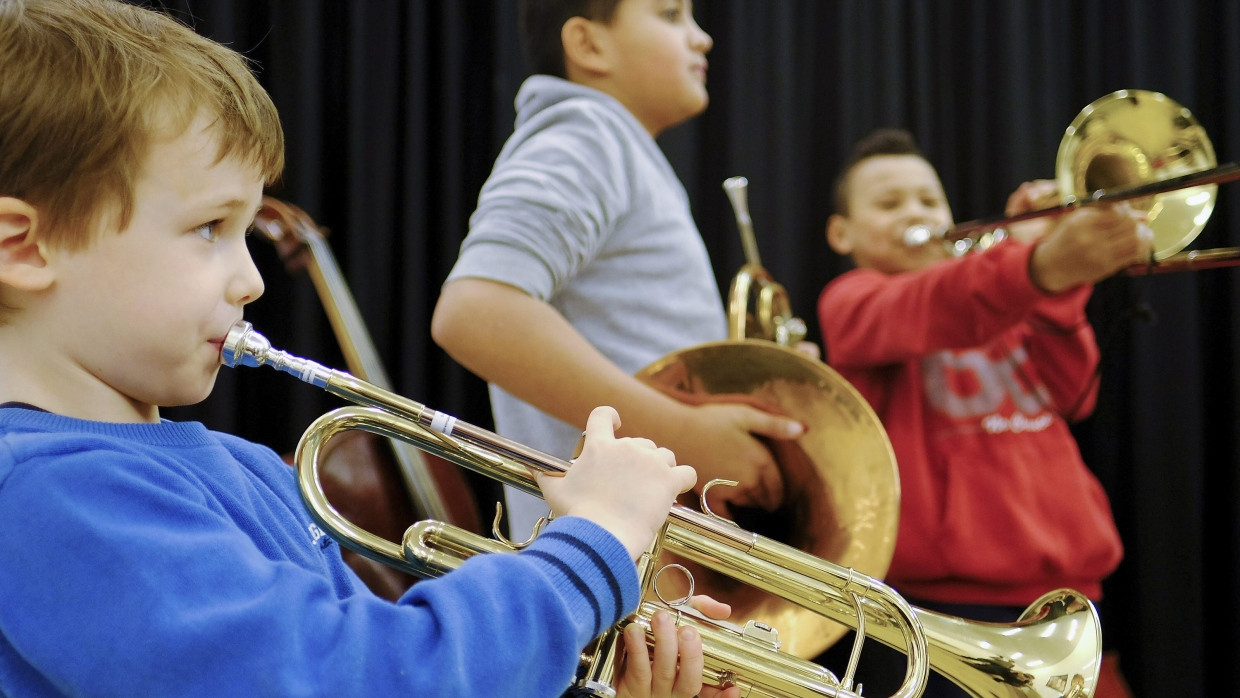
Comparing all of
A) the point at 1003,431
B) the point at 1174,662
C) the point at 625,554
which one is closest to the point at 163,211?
the point at 625,554

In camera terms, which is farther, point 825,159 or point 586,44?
point 825,159

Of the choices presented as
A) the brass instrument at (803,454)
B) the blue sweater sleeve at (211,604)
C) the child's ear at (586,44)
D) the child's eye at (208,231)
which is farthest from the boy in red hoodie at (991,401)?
the child's eye at (208,231)

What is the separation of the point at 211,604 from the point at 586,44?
937 millimetres

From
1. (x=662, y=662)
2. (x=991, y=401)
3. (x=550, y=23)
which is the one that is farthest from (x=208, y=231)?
(x=991, y=401)

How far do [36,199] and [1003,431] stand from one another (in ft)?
4.61

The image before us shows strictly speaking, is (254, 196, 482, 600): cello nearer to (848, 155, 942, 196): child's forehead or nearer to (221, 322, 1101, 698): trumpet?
(221, 322, 1101, 698): trumpet

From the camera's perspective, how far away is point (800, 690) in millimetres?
845

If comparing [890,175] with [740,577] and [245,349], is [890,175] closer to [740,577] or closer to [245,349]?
[740,577]

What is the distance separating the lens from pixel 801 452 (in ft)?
3.79

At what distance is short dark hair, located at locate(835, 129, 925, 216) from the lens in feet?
6.66

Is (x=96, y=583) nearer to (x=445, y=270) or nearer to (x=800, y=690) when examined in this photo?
(x=800, y=690)

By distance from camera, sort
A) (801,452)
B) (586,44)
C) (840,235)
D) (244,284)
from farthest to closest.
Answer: (840,235) → (586,44) → (801,452) → (244,284)

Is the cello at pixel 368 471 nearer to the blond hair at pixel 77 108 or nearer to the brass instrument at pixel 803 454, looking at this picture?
the brass instrument at pixel 803 454

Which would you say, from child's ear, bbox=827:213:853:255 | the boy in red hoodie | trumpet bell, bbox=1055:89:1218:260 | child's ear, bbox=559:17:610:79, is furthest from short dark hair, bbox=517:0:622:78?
child's ear, bbox=827:213:853:255
